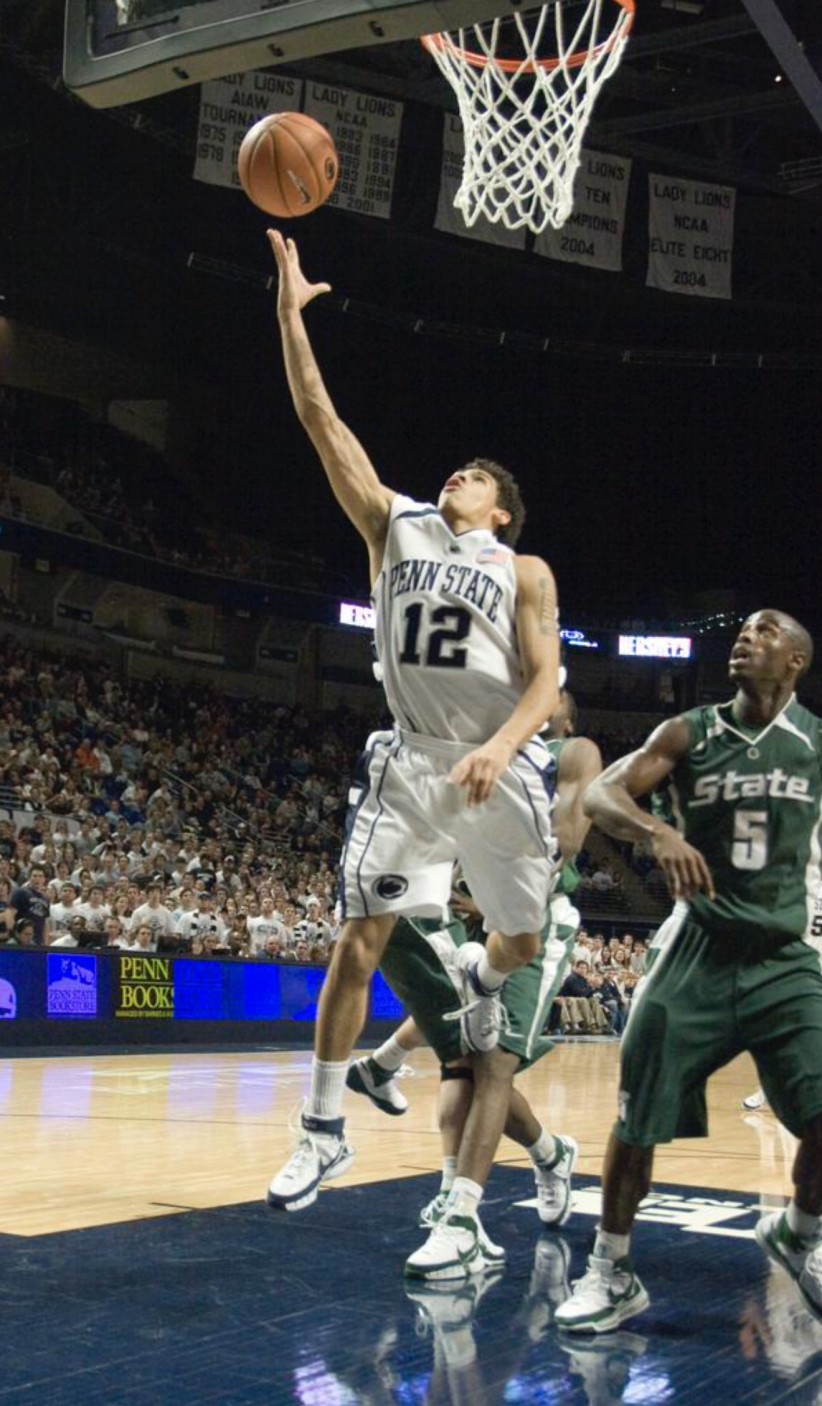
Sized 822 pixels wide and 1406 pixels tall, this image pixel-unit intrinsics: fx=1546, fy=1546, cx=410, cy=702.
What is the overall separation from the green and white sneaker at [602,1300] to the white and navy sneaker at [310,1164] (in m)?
0.87

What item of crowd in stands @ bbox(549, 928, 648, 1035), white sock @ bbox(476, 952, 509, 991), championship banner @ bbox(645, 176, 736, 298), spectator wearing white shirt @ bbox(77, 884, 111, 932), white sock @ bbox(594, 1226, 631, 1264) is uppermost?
championship banner @ bbox(645, 176, 736, 298)

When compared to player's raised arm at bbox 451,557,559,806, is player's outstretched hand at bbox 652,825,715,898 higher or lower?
lower

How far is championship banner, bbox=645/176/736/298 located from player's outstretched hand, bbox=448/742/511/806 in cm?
1756

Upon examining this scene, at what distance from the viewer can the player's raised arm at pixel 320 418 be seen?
4.96 metres

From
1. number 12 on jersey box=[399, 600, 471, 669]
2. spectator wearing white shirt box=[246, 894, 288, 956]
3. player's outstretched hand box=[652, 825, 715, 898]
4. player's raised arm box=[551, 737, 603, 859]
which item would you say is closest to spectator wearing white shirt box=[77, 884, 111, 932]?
spectator wearing white shirt box=[246, 894, 288, 956]

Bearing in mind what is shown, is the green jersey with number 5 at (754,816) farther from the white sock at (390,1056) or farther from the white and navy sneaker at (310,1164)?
the white sock at (390,1056)

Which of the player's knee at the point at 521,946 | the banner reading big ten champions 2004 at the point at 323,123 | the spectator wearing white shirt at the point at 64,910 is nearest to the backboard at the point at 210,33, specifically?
the player's knee at the point at 521,946

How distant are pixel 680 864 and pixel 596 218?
709 inches

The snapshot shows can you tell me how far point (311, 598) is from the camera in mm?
31453

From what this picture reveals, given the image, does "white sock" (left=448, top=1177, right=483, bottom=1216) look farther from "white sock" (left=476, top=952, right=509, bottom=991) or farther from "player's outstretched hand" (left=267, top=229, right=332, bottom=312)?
"player's outstretched hand" (left=267, top=229, right=332, bottom=312)

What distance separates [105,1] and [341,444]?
3.10 metres

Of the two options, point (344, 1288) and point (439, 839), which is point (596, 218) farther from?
point (344, 1288)

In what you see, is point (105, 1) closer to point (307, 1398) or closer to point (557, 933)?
point (557, 933)

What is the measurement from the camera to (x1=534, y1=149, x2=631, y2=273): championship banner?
2047 cm
